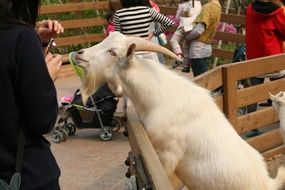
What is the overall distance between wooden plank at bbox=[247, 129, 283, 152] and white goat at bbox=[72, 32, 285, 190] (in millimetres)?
2319

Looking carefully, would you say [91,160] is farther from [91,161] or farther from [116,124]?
[116,124]

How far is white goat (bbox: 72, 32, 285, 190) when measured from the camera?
3.21 metres

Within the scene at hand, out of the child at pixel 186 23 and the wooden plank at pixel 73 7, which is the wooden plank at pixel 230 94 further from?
the wooden plank at pixel 73 7

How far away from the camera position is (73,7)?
39.3ft

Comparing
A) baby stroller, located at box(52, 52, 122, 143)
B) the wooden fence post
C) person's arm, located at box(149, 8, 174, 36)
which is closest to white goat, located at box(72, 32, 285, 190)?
the wooden fence post

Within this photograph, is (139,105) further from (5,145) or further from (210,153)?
(5,145)

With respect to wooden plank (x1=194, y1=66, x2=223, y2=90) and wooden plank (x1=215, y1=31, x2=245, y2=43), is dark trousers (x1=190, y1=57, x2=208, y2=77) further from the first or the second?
wooden plank (x1=215, y1=31, x2=245, y2=43)

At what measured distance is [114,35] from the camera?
3555 mm

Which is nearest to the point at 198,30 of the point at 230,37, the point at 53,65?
the point at 230,37

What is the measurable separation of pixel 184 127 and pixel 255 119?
2.65 metres

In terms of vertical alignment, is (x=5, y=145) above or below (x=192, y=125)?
above

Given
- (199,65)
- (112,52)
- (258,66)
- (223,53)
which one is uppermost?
(112,52)

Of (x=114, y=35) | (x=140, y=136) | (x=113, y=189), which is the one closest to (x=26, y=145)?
(x=140, y=136)

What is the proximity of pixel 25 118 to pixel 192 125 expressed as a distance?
5.03 ft
